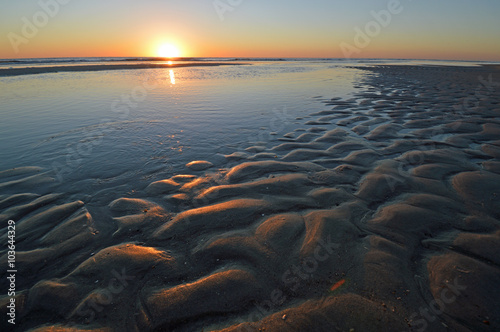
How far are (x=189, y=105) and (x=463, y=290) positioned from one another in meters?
13.6

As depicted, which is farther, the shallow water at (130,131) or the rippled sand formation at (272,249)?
the shallow water at (130,131)

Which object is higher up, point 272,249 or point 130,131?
point 130,131

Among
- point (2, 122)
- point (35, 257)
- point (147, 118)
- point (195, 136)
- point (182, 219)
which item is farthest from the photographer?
point (147, 118)

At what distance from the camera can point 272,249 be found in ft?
11.0

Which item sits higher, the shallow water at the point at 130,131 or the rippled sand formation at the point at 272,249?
the shallow water at the point at 130,131

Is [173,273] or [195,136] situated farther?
[195,136]

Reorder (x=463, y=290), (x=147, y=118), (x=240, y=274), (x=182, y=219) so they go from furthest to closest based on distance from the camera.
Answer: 1. (x=147, y=118)
2. (x=182, y=219)
3. (x=240, y=274)
4. (x=463, y=290)

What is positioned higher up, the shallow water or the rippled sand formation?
the shallow water

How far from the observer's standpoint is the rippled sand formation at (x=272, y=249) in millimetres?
2504

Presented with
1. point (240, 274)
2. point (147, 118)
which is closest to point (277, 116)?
point (147, 118)

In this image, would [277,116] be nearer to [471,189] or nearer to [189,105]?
[189,105]

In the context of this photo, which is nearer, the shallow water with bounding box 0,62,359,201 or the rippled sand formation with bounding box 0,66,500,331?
the rippled sand formation with bounding box 0,66,500,331

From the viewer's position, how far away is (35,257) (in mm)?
3305

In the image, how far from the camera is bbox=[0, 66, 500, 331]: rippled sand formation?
250cm
